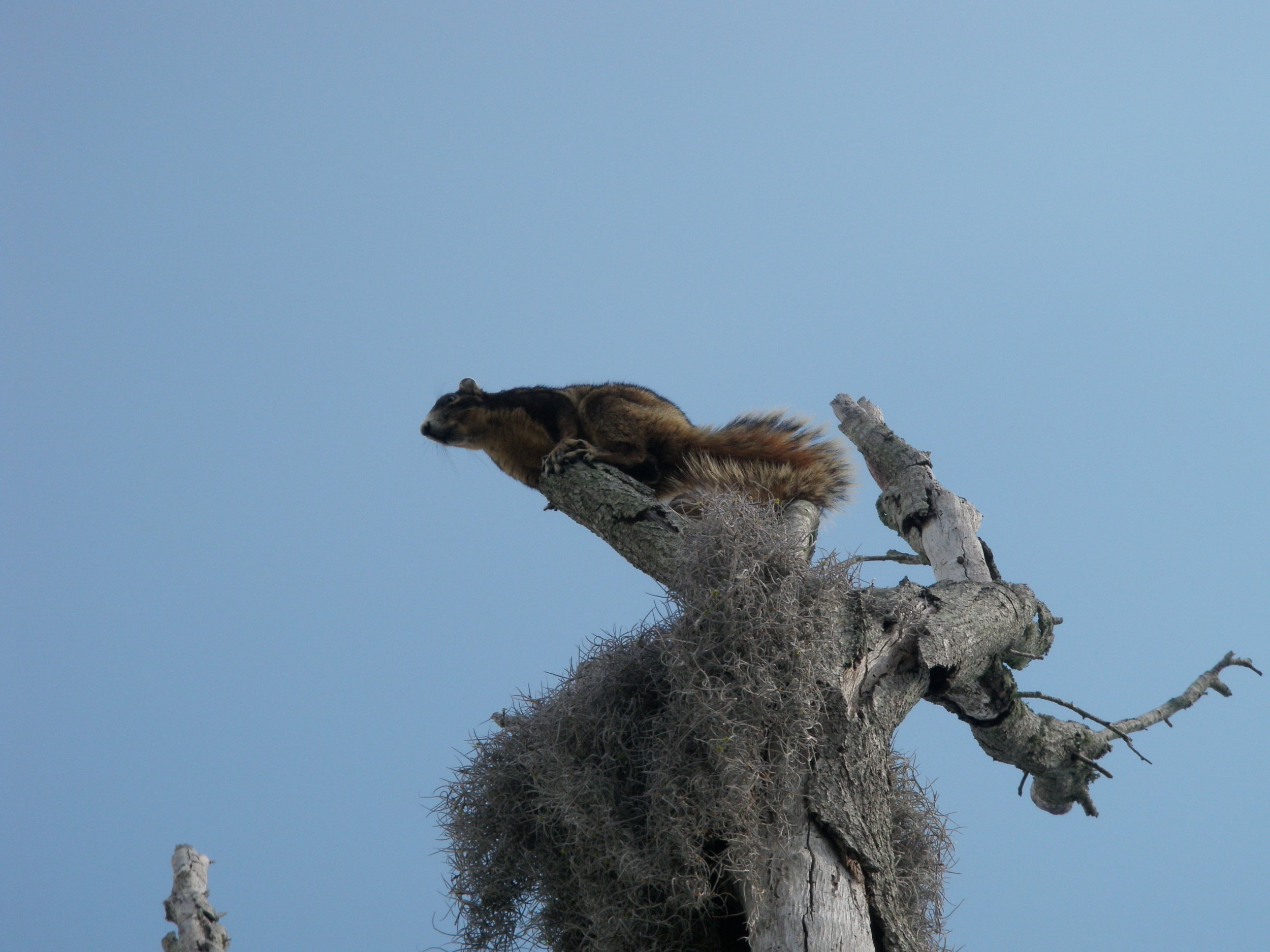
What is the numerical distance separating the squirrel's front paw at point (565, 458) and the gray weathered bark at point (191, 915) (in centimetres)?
175

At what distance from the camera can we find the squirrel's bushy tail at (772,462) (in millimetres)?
3707

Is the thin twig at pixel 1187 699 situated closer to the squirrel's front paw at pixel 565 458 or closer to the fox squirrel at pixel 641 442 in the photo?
the fox squirrel at pixel 641 442

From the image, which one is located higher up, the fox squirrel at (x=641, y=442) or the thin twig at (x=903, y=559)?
the fox squirrel at (x=641, y=442)

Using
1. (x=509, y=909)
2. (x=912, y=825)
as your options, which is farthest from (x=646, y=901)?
(x=912, y=825)

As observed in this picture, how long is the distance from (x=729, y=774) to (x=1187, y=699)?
266cm

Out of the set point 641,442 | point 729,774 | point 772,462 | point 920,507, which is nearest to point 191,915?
point 729,774

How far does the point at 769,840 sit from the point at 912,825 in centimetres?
57

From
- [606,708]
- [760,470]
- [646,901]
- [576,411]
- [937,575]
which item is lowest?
[646,901]

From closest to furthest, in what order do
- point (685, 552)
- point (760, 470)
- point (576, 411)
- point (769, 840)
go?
point (769, 840)
point (685, 552)
point (760, 470)
point (576, 411)

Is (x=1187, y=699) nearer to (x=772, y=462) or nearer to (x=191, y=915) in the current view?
(x=772, y=462)

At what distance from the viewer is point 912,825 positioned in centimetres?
254

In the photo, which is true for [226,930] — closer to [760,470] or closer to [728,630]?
[728,630]

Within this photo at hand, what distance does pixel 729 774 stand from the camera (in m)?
2.15

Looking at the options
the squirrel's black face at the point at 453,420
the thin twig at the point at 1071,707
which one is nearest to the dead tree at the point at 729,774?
the thin twig at the point at 1071,707
